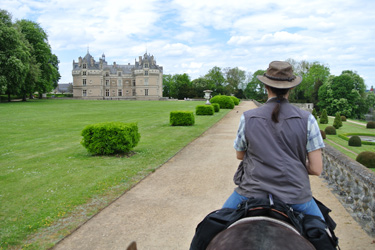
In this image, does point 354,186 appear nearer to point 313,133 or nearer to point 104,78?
point 313,133

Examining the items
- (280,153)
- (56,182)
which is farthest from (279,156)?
(56,182)

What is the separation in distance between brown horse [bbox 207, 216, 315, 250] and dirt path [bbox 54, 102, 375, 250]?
2.48 metres

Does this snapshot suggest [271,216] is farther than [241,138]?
No

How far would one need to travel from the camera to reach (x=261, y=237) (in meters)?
1.79

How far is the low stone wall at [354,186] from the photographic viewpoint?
16.7 feet

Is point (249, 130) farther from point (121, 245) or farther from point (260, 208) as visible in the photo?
point (121, 245)

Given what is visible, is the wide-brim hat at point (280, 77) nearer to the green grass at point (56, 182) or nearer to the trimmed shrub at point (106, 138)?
the green grass at point (56, 182)

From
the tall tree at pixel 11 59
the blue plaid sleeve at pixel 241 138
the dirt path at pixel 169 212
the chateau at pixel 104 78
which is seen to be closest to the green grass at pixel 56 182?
Result: the dirt path at pixel 169 212

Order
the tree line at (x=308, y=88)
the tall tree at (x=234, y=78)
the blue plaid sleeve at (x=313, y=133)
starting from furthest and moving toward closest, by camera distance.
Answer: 1. the tall tree at (x=234, y=78)
2. the tree line at (x=308, y=88)
3. the blue plaid sleeve at (x=313, y=133)

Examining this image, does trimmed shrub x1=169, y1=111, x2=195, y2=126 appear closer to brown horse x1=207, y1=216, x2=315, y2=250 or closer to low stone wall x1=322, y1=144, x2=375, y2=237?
low stone wall x1=322, y1=144, x2=375, y2=237

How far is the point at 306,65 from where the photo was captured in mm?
93250

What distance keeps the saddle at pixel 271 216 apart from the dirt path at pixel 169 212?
7.17 ft

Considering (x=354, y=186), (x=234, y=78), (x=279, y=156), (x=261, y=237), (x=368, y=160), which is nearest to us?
(x=261, y=237)

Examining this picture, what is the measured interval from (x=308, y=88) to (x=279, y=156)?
88664mm
